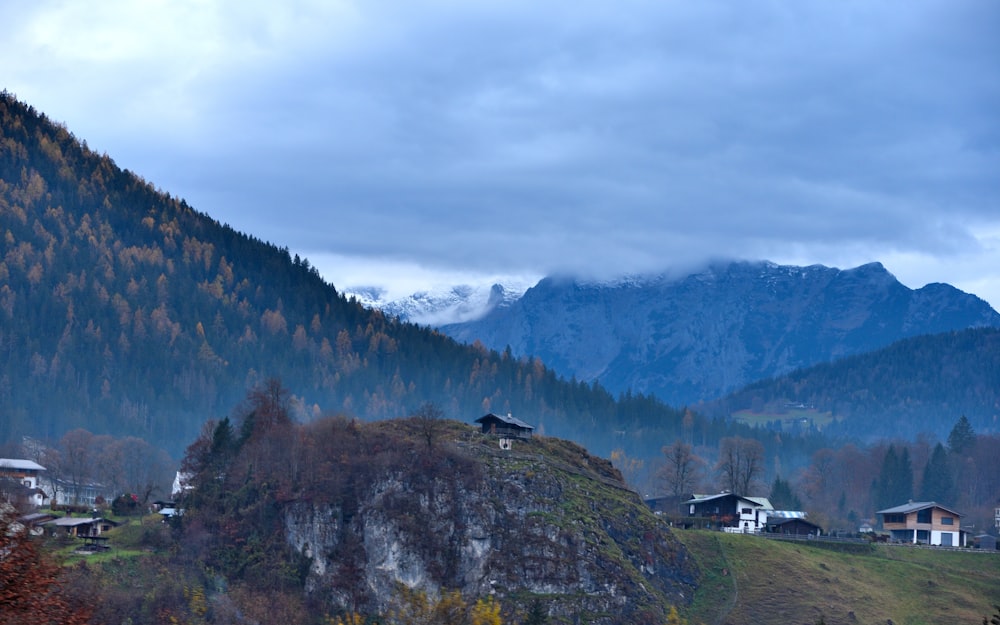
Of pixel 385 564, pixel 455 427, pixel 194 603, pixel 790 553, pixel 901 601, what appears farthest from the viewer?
pixel 455 427

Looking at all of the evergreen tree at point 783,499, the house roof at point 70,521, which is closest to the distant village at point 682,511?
the house roof at point 70,521

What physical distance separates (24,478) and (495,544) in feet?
249

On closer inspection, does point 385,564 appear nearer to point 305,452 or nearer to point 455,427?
point 305,452

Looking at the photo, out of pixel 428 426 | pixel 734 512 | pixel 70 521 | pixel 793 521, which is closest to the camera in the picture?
pixel 70 521

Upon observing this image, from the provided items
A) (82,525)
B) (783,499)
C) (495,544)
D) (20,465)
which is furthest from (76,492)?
(783,499)

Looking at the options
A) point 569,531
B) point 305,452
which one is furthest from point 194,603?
point 569,531

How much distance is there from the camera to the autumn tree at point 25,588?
3225 centimetres

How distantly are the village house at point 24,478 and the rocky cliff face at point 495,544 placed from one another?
37780 mm

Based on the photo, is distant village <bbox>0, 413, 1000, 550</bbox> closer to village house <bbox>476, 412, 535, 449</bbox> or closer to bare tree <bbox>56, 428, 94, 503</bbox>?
village house <bbox>476, 412, 535, 449</bbox>

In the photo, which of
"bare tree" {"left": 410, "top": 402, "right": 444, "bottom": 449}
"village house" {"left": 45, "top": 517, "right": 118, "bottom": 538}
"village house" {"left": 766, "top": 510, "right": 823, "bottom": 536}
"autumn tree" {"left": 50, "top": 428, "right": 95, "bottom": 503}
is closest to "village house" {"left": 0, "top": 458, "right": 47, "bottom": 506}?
"autumn tree" {"left": 50, "top": 428, "right": 95, "bottom": 503}

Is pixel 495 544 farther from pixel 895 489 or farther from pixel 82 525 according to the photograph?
pixel 895 489

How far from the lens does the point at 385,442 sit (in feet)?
390

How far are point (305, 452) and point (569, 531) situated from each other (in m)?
28.5

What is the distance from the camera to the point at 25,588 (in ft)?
107
